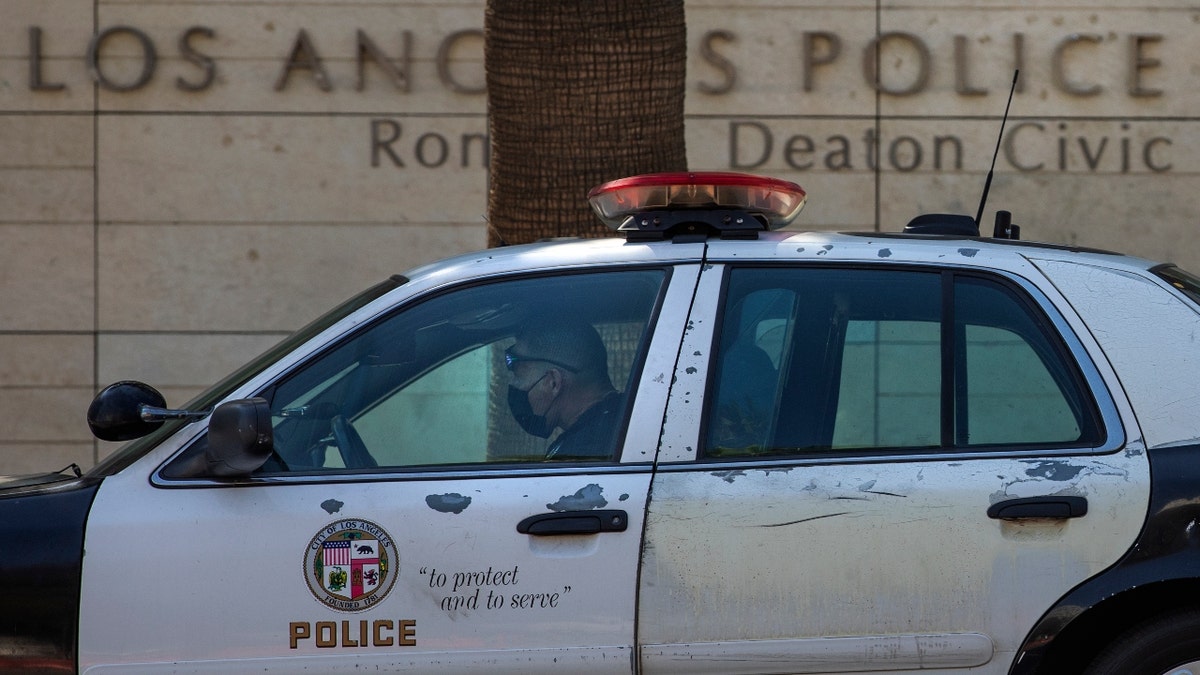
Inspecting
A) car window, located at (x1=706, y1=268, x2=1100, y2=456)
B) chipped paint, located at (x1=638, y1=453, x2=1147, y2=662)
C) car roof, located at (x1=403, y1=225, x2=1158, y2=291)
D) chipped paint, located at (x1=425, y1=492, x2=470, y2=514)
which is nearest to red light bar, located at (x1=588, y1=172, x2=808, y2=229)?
car roof, located at (x1=403, y1=225, x2=1158, y2=291)

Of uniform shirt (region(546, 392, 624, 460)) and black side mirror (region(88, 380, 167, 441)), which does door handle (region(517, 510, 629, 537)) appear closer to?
uniform shirt (region(546, 392, 624, 460))

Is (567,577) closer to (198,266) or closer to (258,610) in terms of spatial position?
(258,610)

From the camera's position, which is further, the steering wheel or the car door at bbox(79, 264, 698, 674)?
the steering wheel

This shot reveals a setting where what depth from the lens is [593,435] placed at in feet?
11.0

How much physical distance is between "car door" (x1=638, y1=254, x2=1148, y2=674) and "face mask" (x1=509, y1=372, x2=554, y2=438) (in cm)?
30

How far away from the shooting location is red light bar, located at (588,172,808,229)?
359cm

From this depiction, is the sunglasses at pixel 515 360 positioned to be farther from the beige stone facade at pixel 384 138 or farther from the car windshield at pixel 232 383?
the beige stone facade at pixel 384 138

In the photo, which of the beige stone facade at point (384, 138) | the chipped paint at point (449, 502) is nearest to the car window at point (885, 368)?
the chipped paint at point (449, 502)

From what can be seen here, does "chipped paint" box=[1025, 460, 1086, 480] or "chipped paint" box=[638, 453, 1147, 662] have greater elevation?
"chipped paint" box=[1025, 460, 1086, 480]

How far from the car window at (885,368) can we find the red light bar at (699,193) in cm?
23

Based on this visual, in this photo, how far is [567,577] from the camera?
3225 millimetres

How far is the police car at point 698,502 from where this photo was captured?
10.6 feet

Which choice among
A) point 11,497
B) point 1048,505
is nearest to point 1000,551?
point 1048,505

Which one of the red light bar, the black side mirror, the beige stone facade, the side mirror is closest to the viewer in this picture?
the side mirror
